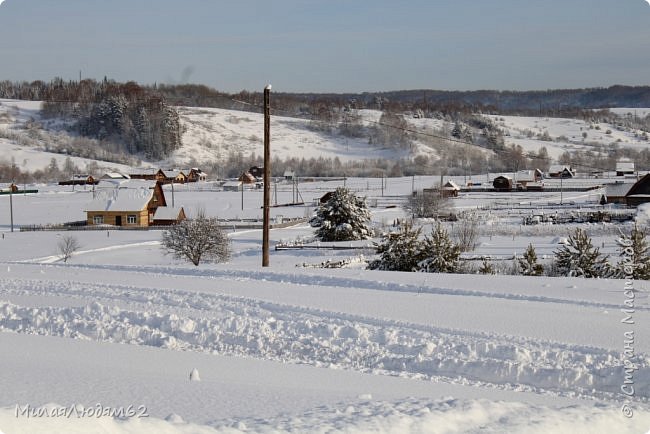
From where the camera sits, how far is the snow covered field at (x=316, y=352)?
639 centimetres

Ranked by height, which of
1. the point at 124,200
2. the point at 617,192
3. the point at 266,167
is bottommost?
the point at 124,200

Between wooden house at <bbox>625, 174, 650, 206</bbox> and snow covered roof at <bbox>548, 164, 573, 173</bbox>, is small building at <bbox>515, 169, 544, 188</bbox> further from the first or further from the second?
wooden house at <bbox>625, 174, 650, 206</bbox>

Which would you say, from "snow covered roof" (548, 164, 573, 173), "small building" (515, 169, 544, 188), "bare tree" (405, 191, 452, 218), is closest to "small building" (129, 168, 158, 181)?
"small building" (515, 169, 544, 188)

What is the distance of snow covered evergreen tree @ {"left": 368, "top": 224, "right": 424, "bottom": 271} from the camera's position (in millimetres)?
21375

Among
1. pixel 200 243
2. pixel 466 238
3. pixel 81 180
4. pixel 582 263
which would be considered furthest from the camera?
pixel 81 180

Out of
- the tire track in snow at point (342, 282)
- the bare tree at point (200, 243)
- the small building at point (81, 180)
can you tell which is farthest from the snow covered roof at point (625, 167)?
the tire track in snow at point (342, 282)

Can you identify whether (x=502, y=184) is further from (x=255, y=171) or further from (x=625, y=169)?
(x=255, y=171)

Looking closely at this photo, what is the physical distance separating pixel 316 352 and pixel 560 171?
371 ft

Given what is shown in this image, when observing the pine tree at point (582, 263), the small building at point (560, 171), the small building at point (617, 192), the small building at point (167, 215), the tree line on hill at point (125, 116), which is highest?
the tree line on hill at point (125, 116)

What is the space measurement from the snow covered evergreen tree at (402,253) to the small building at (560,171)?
92885 millimetres

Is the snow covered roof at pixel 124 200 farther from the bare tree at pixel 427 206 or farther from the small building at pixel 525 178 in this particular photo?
the small building at pixel 525 178

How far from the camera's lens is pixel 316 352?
9383 mm

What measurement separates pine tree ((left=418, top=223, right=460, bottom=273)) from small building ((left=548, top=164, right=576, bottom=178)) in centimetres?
9349

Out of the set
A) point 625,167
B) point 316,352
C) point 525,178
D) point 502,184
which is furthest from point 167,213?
point 625,167
